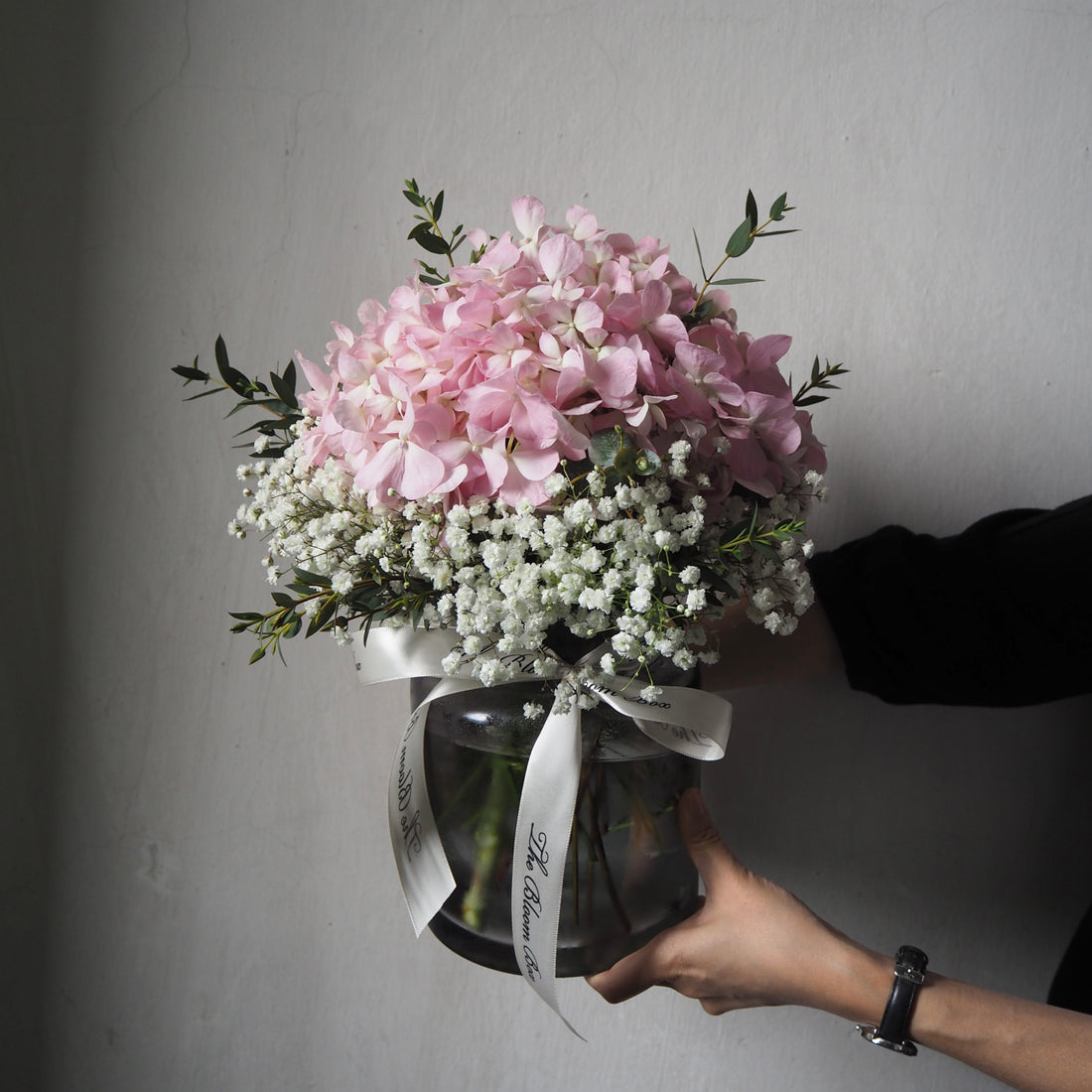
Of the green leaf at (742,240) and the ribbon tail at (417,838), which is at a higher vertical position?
the green leaf at (742,240)

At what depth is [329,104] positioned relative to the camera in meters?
0.93

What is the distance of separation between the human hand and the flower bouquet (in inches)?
2.1

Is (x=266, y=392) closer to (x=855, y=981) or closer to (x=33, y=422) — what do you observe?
(x=33, y=422)

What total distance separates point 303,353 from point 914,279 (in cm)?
66

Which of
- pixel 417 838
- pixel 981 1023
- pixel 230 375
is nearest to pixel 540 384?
pixel 230 375

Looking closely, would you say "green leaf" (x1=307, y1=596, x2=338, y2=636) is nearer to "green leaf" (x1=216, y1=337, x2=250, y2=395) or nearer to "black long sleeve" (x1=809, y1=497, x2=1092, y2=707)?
"green leaf" (x1=216, y1=337, x2=250, y2=395)

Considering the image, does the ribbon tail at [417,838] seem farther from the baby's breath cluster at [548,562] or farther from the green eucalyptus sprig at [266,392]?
the green eucalyptus sprig at [266,392]

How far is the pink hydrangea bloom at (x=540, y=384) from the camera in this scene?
0.53m

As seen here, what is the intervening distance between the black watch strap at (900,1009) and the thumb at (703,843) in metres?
0.15

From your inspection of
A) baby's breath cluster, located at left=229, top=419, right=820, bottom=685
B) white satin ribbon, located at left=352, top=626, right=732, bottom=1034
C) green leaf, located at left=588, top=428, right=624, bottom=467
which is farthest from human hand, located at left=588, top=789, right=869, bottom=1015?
green leaf, located at left=588, top=428, right=624, bottom=467

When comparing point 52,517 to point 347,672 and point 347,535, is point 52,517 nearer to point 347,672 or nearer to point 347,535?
point 347,672

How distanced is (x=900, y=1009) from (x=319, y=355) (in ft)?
2.73

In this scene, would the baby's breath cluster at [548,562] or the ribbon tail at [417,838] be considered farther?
the ribbon tail at [417,838]

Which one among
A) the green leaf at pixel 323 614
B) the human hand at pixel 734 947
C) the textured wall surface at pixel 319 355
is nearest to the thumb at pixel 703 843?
the human hand at pixel 734 947
